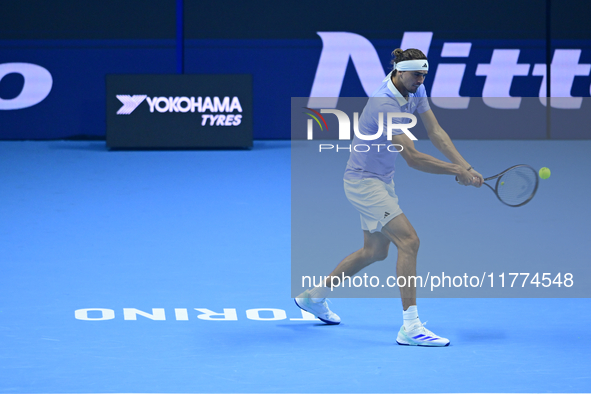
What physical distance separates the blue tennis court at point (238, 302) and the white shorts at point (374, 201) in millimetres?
741

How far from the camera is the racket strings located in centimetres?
514

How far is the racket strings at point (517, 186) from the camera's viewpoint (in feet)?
16.9

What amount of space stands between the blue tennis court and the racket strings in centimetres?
82

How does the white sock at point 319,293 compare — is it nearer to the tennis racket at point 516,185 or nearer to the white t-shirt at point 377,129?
the white t-shirt at point 377,129

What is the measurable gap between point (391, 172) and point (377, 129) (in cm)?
33

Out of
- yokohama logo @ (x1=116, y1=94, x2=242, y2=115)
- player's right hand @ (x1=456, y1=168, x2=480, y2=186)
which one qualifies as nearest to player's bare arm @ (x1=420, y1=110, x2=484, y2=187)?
player's right hand @ (x1=456, y1=168, x2=480, y2=186)

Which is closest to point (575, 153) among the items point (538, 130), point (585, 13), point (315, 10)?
point (538, 130)

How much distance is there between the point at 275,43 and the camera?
1797cm

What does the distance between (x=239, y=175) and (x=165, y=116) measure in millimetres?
3825

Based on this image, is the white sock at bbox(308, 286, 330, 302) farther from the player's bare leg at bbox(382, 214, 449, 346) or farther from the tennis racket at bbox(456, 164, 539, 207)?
the tennis racket at bbox(456, 164, 539, 207)

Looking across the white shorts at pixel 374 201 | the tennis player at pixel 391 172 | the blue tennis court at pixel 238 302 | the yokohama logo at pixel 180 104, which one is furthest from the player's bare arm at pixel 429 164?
the yokohama logo at pixel 180 104

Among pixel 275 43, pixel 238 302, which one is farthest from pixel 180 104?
pixel 238 302

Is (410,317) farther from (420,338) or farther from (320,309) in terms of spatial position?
(320,309)

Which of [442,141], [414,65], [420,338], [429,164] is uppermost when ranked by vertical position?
[414,65]
